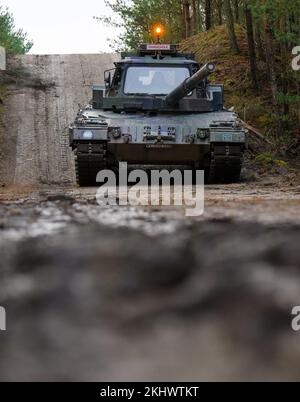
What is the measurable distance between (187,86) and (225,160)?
1.36 m

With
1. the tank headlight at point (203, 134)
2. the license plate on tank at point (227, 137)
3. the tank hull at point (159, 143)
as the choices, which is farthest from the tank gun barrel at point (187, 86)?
the license plate on tank at point (227, 137)

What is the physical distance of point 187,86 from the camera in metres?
10.6

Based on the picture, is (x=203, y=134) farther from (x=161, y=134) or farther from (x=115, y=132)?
(x=115, y=132)

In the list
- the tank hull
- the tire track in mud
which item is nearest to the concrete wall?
the tire track in mud

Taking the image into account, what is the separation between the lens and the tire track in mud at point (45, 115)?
1466cm

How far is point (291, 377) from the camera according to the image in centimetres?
109

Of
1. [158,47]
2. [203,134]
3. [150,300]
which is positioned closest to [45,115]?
[158,47]

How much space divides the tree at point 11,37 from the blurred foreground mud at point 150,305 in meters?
32.4

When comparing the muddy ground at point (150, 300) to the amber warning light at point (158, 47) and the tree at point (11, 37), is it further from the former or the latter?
the tree at point (11, 37)

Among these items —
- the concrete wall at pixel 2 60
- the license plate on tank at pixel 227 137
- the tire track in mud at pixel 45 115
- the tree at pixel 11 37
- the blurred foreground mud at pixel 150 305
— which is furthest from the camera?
the tree at pixel 11 37

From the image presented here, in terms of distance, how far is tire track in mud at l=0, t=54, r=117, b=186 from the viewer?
1466 cm

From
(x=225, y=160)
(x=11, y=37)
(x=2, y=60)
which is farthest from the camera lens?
(x=11, y=37)

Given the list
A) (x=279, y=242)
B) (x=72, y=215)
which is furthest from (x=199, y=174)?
(x=279, y=242)

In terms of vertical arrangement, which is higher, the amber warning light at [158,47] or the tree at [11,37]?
the tree at [11,37]
